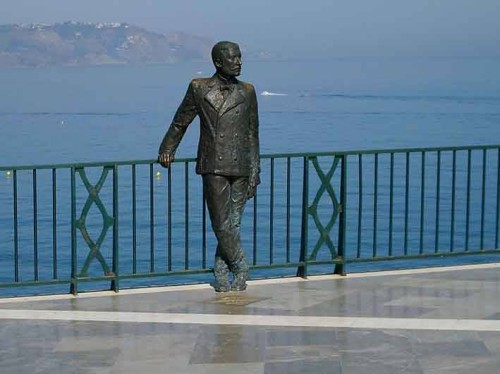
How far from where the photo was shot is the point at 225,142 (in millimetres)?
9914

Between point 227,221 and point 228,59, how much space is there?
4.30 feet

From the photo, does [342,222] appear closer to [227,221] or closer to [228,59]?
[227,221]

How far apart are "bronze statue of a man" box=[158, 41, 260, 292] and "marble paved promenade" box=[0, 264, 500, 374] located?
2.00ft

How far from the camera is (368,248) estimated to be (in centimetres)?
2595

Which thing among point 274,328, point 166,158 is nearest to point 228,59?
point 166,158

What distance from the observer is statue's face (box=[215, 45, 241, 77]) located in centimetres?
983

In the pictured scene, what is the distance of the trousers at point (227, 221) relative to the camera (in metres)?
10.0

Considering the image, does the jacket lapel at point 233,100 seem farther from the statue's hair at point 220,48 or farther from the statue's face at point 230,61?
the statue's hair at point 220,48

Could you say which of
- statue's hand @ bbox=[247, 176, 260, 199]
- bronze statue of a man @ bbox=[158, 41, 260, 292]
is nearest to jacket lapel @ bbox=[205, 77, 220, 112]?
bronze statue of a man @ bbox=[158, 41, 260, 292]

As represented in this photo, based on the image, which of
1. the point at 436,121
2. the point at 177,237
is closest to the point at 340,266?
the point at 177,237

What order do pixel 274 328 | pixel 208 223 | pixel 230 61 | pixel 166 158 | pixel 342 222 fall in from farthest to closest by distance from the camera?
1. pixel 208 223
2. pixel 342 222
3. pixel 166 158
4. pixel 230 61
5. pixel 274 328

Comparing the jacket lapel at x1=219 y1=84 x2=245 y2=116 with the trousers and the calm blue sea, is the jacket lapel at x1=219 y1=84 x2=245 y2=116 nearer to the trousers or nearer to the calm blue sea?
the trousers

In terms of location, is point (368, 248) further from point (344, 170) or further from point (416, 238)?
point (344, 170)

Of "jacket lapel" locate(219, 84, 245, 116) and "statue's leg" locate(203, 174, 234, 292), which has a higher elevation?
"jacket lapel" locate(219, 84, 245, 116)
